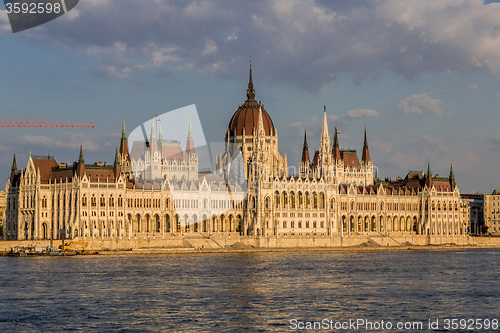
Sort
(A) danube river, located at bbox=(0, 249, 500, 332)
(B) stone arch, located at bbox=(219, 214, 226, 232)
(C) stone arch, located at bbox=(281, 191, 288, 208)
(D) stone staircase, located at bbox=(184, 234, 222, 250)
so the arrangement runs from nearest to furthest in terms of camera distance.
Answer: (A) danube river, located at bbox=(0, 249, 500, 332) < (D) stone staircase, located at bbox=(184, 234, 222, 250) < (B) stone arch, located at bbox=(219, 214, 226, 232) < (C) stone arch, located at bbox=(281, 191, 288, 208)

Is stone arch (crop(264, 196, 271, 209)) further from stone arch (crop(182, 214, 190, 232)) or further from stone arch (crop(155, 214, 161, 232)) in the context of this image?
stone arch (crop(155, 214, 161, 232))

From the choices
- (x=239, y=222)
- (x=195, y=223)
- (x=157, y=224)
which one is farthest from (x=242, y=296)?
(x=239, y=222)

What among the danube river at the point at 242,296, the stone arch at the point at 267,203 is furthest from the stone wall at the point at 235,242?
the danube river at the point at 242,296

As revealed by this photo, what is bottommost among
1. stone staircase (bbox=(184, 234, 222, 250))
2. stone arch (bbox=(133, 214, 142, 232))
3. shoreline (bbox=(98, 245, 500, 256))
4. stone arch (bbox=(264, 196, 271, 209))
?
shoreline (bbox=(98, 245, 500, 256))

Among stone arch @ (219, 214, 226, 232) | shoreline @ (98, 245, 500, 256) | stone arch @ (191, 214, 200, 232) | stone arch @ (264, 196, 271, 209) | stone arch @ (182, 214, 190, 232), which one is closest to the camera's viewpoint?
shoreline @ (98, 245, 500, 256)

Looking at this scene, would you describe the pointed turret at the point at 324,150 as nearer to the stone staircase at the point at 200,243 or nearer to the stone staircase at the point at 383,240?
the stone staircase at the point at 383,240

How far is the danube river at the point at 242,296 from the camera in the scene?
64.3 meters

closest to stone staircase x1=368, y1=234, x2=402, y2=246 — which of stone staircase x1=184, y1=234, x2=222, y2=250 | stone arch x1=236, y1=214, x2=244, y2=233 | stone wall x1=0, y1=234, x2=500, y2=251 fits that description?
stone wall x1=0, y1=234, x2=500, y2=251

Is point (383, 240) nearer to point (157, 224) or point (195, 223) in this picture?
point (195, 223)

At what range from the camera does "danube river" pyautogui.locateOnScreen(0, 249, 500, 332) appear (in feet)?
211

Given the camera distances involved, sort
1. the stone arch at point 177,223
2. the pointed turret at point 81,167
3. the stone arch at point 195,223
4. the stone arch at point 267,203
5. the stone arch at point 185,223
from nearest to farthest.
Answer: the pointed turret at point 81,167 → the stone arch at point 177,223 → the stone arch at point 185,223 → the stone arch at point 195,223 → the stone arch at point 267,203

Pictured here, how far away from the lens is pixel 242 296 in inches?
3189

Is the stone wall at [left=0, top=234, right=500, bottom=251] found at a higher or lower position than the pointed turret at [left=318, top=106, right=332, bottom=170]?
lower

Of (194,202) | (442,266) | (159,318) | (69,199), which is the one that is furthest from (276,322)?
(194,202)
